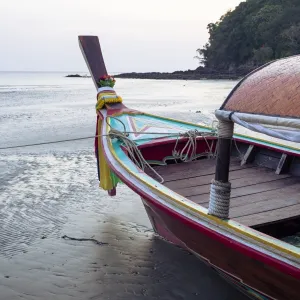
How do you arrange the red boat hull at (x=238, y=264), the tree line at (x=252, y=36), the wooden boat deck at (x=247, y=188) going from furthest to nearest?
the tree line at (x=252, y=36), the wooden boat deck at (x=247, y=188), the red boat hull at (x=238, y=264)

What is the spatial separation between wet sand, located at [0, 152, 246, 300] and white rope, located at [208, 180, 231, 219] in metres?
1.09

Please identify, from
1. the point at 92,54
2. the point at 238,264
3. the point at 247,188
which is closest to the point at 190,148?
the point at 247,188

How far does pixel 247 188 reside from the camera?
13.8 feet

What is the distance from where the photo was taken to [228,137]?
261 cm

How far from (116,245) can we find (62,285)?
90 cm

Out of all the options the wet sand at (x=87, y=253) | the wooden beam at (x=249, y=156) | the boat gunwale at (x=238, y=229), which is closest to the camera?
the boat gunwale at (x=238, y=229)

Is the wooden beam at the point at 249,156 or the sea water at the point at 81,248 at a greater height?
the wooden beam at the point at 249,156

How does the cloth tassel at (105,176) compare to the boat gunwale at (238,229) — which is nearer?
the boat gunwale at (238,229)

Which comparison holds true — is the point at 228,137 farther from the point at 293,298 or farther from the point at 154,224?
the point at 154,224

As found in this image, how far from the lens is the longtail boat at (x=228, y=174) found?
239 centimetres

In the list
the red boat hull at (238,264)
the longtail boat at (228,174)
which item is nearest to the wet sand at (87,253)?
the longtail boat at (228,174)

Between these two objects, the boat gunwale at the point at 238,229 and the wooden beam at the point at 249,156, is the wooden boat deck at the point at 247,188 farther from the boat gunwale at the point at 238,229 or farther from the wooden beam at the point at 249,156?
the boat gunwale at the point at 238,229

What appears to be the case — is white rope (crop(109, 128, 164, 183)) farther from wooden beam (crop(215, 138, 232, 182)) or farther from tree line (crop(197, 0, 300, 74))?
tree line (crop(197, 0, 300, 74))

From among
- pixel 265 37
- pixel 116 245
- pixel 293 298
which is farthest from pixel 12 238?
pixel 265 37
